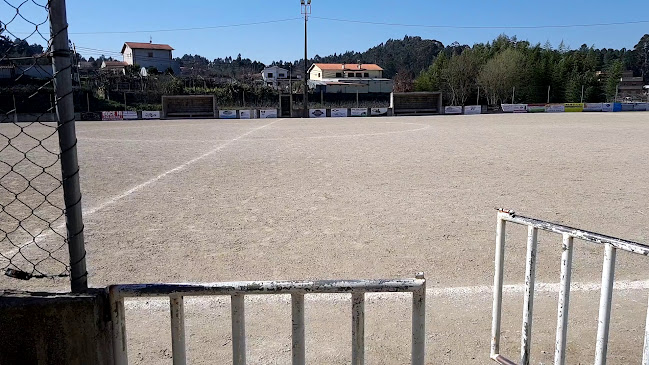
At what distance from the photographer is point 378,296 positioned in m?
4.64

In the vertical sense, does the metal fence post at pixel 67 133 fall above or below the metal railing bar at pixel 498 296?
above

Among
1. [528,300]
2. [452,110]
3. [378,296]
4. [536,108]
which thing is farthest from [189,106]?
[528,300]

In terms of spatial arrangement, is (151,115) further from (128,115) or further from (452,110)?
(452,110)

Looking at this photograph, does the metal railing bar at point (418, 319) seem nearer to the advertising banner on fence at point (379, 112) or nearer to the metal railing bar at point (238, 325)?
the metal railing bar at point (238, 325)

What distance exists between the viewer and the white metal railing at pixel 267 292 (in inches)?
85.7

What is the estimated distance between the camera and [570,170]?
12461 millimetres

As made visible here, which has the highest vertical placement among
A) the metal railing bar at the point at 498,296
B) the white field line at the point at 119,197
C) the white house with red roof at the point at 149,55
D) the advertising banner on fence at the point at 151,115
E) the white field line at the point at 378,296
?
the white house with red roof at the point at 149,55

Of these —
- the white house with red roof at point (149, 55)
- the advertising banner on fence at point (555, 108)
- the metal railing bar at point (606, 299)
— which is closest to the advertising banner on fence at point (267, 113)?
the advertising banner on fence at point (555, 108)

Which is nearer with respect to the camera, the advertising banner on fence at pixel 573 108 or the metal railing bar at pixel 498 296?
the metal railing bar at pixel 498 296

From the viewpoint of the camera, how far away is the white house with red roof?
10119cm

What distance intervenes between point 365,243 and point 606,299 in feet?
12.7

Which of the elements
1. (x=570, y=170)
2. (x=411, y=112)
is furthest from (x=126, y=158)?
(x=411, y=112)

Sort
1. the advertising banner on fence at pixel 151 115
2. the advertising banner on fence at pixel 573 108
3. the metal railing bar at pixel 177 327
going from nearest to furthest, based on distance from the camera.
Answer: the metal railing bar at pixel 177 327 < the advertising banner on fence at pixel 151 115 < the advertising banner on fence at pixel 573 108

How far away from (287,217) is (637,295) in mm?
4803
